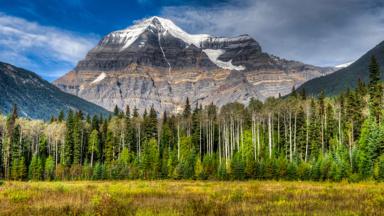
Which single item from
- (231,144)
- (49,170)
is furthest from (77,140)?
(231,144)

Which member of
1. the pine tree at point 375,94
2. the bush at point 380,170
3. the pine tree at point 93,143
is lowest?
the bush at point 380,170

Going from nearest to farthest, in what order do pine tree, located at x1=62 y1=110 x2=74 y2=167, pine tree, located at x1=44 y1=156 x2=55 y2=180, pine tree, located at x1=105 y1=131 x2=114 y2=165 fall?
pine tree, located at x1=44 y1=156 x2=55 y2=180 < pine tree, located at x1=62 y1=110 x2=74 y2=167 < pine tree, located at x1=105 y1=131 x2=114 y2=165

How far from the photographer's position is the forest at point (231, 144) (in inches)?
2328

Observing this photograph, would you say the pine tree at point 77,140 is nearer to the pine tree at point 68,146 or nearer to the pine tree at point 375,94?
the pine tree at point 68,146

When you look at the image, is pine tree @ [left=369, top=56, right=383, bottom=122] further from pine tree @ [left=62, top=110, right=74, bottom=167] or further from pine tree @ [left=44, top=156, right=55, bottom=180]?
pine tree @ [left=62, top=110, right=74, bottom=167]

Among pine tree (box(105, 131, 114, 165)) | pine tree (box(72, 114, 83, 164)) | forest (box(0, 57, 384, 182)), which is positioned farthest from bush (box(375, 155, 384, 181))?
pine tree (box(72, 114, 83, 164))

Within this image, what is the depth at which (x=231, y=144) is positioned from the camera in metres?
85.7

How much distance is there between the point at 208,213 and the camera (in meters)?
12.9

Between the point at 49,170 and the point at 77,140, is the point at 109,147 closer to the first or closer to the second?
the point at 77,140

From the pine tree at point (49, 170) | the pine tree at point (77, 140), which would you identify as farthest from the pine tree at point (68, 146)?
the pine tree at point (49, 170)

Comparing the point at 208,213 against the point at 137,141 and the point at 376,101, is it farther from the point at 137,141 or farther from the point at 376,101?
the point at 137,141

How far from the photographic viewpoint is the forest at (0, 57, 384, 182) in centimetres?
5912

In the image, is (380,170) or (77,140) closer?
(380,170)

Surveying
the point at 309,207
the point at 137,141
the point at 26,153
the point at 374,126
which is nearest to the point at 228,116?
the point at 137,141
